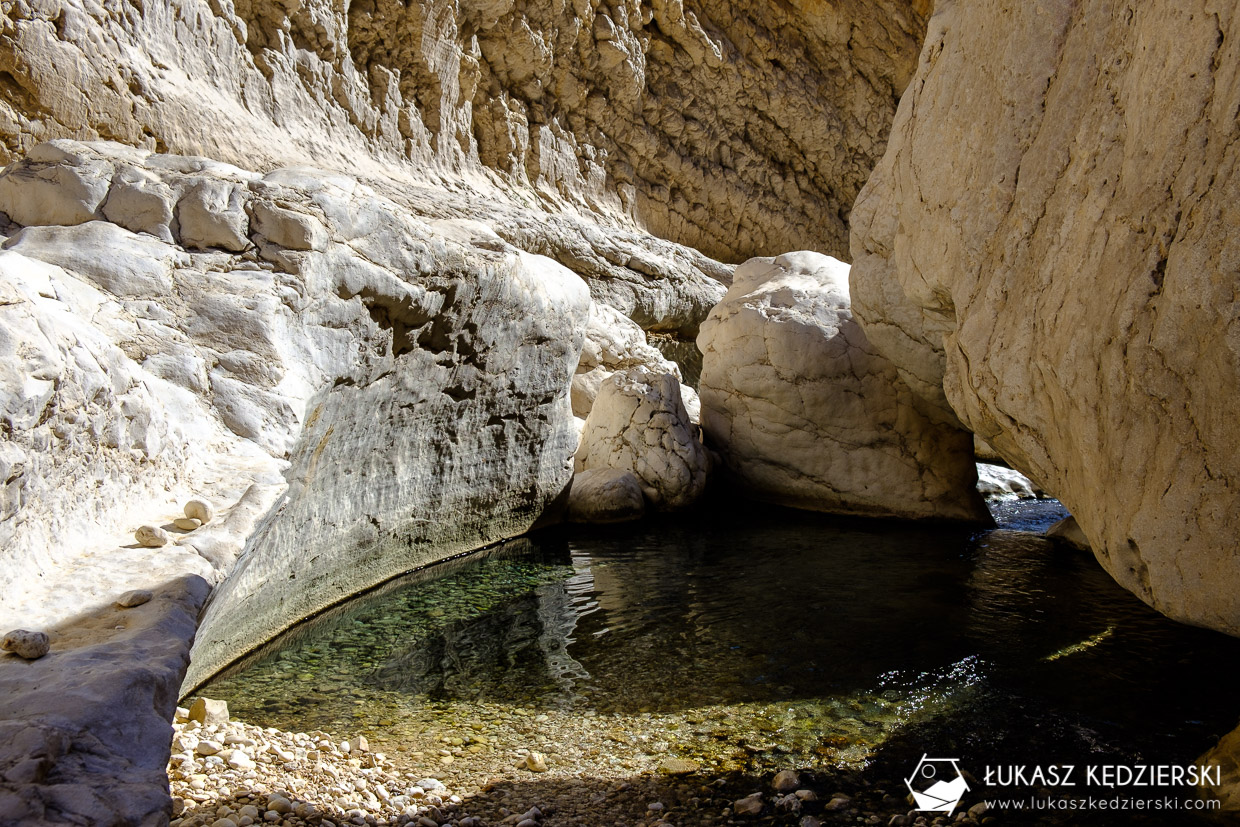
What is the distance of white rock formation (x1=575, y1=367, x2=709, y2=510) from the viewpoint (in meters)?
7.50

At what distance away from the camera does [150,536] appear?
2.55 metres

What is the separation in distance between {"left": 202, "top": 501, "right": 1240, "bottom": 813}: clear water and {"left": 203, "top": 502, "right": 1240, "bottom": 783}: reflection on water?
0.01 meters

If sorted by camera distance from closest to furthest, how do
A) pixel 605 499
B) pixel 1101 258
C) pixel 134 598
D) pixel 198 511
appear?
pixel 134 598
pixel 198 511
pixel 1101 258
pixel 605 499

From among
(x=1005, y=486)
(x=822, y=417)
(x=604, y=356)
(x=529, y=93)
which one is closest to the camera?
(x=822, y=417)

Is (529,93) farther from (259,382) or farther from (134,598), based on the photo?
(134,598)

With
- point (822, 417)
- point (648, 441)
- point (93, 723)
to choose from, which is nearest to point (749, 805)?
point (93, 723)

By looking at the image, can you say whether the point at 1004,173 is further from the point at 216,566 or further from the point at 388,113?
the point at 388,113

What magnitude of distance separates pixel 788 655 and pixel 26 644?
3.05 meters

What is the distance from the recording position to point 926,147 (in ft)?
15.7

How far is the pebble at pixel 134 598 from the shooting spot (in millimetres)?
2207

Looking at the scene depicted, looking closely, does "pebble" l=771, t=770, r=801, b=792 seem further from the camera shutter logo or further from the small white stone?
the small white stone

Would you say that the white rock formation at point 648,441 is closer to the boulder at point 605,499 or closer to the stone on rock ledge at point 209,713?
the boulder at point 605,499

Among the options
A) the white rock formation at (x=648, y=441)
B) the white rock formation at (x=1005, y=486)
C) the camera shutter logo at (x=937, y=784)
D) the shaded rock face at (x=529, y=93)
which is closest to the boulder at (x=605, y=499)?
the white rock formation at (x=648, y=441)

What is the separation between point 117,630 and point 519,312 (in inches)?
160
